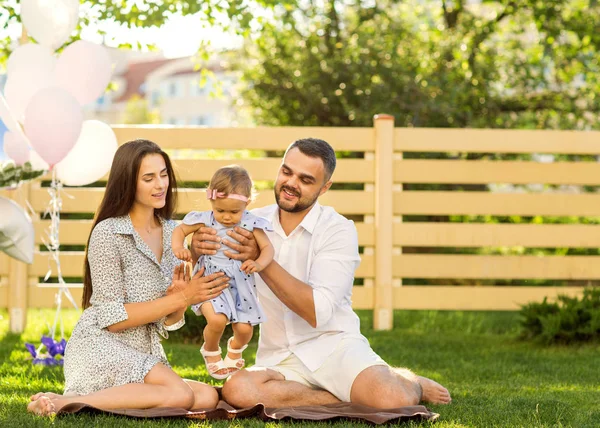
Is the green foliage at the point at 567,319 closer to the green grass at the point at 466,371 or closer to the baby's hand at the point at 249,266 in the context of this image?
the green grass at the point at 466,371

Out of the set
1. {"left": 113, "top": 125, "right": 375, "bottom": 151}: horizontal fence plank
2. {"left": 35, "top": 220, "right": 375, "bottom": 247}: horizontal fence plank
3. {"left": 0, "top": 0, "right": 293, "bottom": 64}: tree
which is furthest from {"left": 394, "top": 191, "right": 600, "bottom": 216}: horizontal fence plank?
{"left": 0, "top": 0, "right": 293, "bottom": 64}: tree

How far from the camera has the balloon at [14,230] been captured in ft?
8.88

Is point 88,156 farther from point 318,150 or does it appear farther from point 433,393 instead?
point 433,393

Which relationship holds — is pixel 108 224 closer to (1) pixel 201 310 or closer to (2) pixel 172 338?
(1) pixel 201 310

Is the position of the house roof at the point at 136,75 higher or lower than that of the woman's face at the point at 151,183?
higher

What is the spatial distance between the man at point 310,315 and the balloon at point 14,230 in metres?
1.00

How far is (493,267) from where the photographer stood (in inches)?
271

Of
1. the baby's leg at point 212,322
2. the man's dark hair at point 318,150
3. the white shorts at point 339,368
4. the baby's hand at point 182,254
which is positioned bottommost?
the white shorts at point 339,368

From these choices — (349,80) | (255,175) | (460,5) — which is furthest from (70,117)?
(460,5)

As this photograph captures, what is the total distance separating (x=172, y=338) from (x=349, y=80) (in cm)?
418

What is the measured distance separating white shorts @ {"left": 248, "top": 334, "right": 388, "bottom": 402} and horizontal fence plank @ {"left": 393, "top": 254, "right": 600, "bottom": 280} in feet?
9.47

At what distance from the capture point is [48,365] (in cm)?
512

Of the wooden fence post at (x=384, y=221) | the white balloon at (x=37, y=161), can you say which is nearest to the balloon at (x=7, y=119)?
the white balloon at (x=37, y=161)

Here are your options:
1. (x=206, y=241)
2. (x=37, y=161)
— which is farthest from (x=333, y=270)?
(x=37, y=161)
